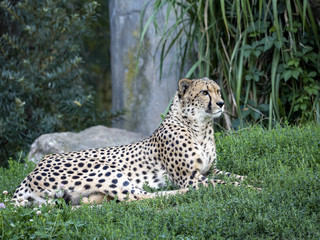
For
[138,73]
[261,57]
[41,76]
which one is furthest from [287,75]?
[41,76]

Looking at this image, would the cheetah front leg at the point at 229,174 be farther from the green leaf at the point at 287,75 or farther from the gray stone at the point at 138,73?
the gray stone at the point at 138,73

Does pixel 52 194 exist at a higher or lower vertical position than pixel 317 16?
lower

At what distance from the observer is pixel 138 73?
28.8 feet

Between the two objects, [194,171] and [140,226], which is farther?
[194,171]

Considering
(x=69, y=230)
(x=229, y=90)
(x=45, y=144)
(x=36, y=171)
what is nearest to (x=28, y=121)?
(x=45, y=144)

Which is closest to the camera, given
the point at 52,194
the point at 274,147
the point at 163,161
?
the point at 52,194

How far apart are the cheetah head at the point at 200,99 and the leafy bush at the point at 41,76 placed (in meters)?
3.45

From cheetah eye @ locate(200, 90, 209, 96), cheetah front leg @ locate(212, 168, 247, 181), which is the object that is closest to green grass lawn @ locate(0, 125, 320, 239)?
cheetah front leg @ locate(212, 168, 247, 181)

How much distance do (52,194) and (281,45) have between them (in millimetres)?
3387

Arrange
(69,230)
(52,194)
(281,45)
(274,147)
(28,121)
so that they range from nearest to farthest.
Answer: (69,230) → (52,194) → (274,147) → (281,45) → (28,121)

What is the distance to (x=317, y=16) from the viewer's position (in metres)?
6.77

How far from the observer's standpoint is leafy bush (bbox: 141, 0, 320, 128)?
641 cm

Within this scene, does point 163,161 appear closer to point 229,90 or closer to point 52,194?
point 52,194

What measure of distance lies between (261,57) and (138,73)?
2.58 meters
